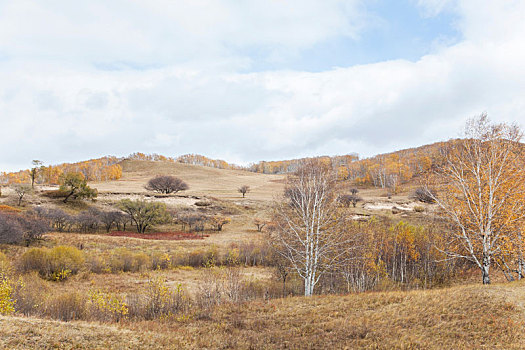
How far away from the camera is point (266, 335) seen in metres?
10.5

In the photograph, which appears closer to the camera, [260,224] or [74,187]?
[260,224]

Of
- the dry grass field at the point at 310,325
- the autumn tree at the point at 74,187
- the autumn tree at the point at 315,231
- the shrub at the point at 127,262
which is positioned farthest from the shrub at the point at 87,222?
the autumn tree at the point at 315,231

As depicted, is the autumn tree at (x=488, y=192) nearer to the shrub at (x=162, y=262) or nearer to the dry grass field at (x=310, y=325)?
the dry grass field at (x=310, y=325)

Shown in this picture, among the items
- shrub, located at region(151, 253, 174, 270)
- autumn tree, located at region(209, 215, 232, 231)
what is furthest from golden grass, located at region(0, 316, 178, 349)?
autumn tree, located at region(209, 215, 232, 231)

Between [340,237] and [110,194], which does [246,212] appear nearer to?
[110,194]

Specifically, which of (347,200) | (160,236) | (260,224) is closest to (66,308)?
(160,236)

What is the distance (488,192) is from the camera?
17438mm

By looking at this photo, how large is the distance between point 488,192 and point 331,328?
13.9 meters

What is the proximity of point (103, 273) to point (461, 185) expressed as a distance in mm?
26926

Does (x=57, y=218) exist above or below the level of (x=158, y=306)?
above

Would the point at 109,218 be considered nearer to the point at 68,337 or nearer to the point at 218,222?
the point at 218,222

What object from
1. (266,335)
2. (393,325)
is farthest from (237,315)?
(393,325)

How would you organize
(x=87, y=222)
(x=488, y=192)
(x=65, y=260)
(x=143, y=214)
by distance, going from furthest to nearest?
(x=143, y=214), (x=87, y=222), (x=65, y=260), (x=488, y=192)

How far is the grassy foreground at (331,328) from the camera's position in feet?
27.7
